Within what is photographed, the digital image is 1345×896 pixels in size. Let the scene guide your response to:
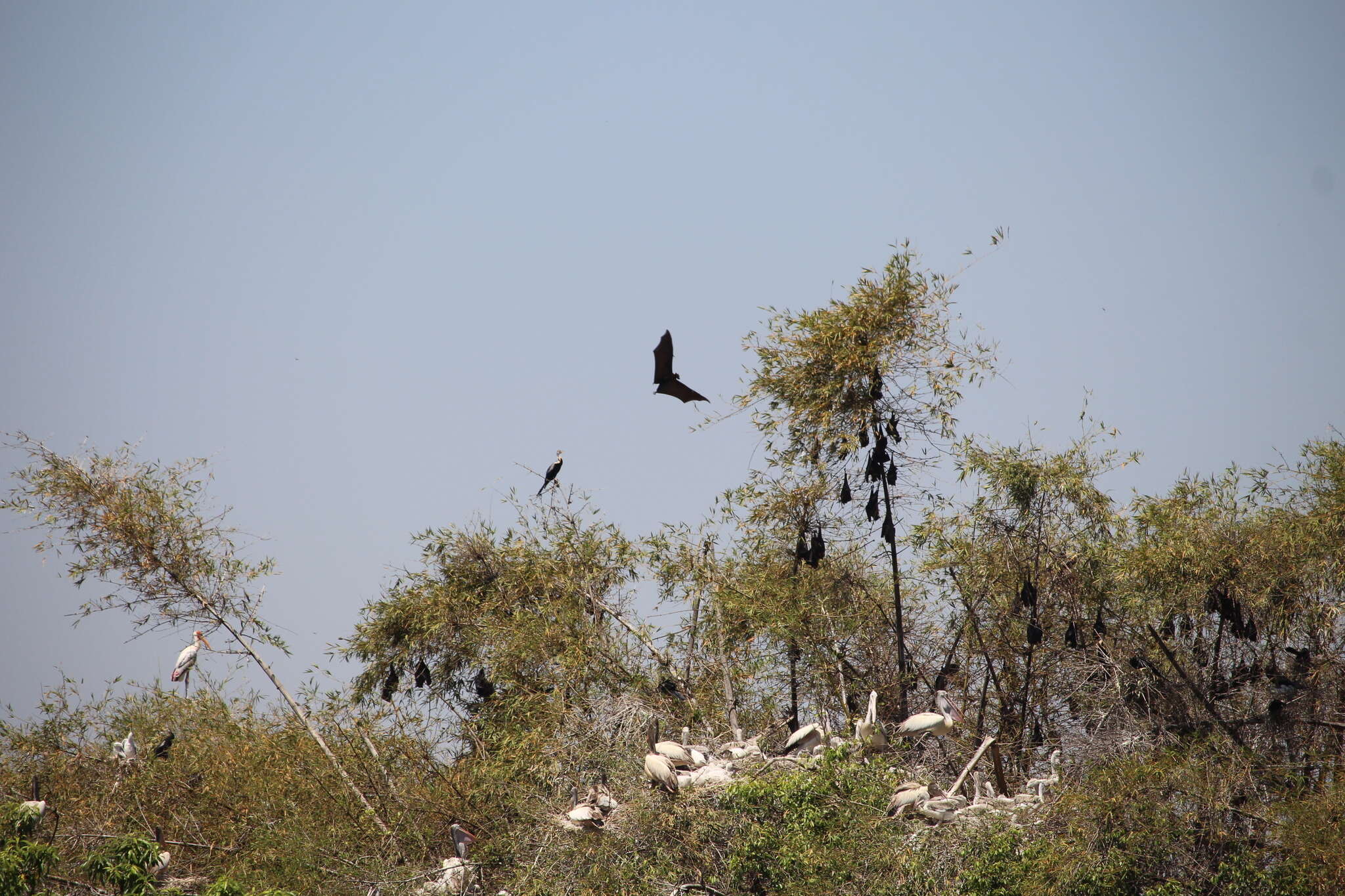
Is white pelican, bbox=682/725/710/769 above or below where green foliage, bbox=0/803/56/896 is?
above

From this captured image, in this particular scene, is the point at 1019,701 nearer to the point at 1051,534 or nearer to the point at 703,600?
the point at 1051,534

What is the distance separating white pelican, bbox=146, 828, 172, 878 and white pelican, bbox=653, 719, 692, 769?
4.07 meters

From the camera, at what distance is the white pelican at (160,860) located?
10.3 m

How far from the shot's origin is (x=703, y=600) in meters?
13.2

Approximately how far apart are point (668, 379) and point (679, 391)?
6.1 inches

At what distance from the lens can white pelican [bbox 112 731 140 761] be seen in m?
12.6

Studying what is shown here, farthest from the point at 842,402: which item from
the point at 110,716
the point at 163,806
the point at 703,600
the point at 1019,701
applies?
the point at 110,716

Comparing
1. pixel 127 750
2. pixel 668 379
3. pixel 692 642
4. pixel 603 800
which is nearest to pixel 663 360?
pixel 668 379

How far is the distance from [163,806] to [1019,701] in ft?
28.1

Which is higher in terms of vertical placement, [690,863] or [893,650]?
[893,650]

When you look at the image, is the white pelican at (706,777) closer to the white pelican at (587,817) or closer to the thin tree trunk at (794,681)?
the white pelican at (587,817)

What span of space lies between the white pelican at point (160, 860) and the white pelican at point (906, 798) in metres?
5.60

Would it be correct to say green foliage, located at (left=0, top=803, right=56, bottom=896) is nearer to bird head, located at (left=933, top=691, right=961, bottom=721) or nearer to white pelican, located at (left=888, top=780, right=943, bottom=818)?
white pelican, located at (left=888, top=780, right=943, bottom=818)

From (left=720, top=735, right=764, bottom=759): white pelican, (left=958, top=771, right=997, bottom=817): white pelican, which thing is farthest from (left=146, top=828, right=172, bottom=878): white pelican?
(left=958, top=771, right=997, bottom=817): white pelican
